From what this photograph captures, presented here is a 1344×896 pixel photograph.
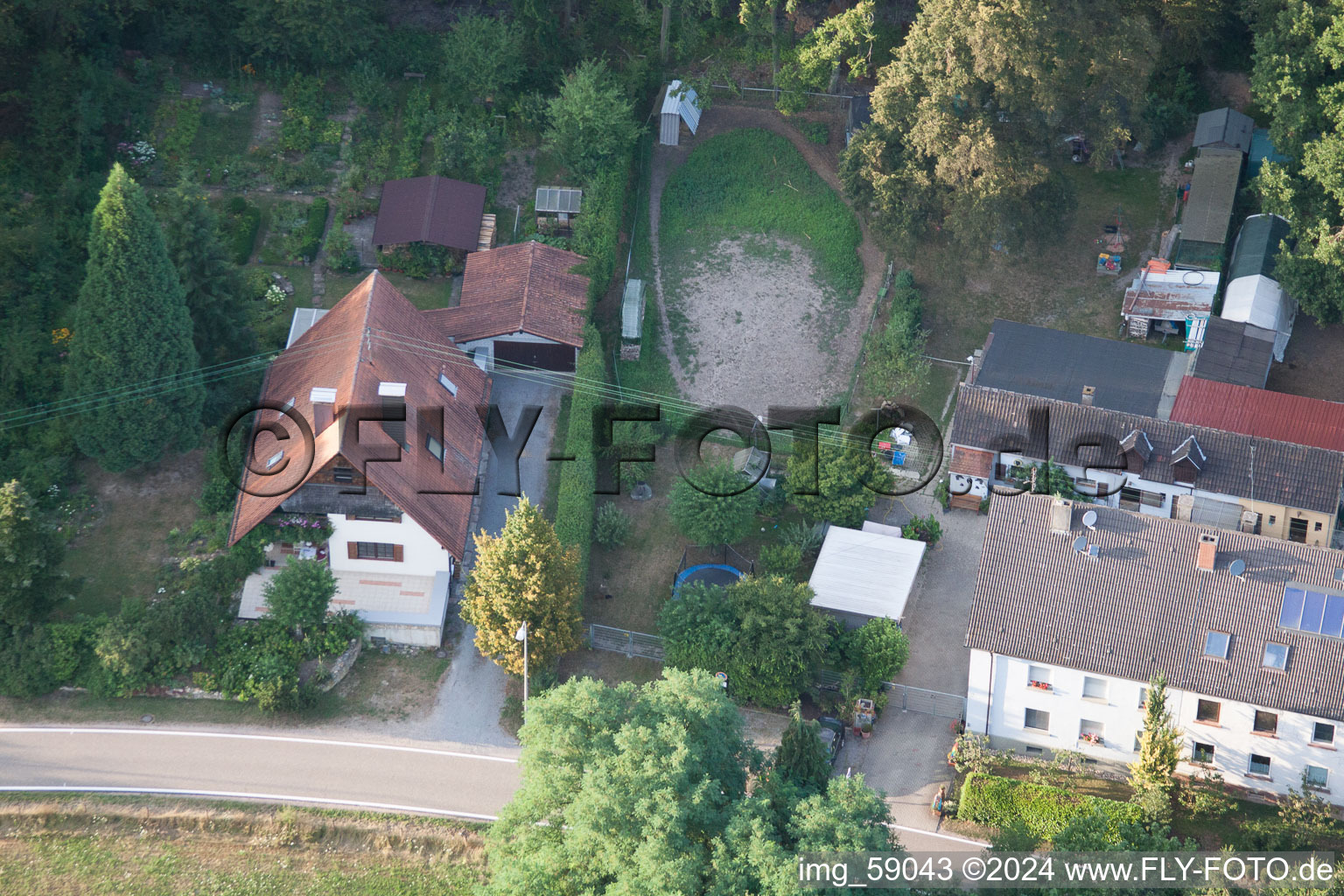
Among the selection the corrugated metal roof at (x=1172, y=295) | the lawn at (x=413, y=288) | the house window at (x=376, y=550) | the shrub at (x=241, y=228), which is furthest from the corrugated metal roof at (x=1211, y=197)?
the shrub at (x=241, y=228)

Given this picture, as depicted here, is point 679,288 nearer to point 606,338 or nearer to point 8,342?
point 606,338

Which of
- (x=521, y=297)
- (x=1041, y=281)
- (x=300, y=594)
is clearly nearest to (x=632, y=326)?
(x=521, y=297)

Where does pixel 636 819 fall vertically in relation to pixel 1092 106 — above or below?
below

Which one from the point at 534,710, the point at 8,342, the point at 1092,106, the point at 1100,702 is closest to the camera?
the point at 534,710

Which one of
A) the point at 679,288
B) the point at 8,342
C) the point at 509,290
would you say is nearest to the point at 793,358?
the point at 679,288

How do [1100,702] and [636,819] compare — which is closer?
[636,819]

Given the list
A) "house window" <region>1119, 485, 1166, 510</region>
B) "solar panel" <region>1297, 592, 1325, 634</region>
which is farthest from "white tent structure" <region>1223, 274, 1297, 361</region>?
"solar panel" <region>1297, 592, 1325, 634</region>

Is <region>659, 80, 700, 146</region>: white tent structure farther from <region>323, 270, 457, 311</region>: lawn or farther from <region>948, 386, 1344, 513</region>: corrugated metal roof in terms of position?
<region>948, 386, 1344, 513</region>: corrugated metal roof

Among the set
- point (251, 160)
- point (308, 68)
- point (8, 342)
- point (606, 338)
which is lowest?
point (8, 342)
